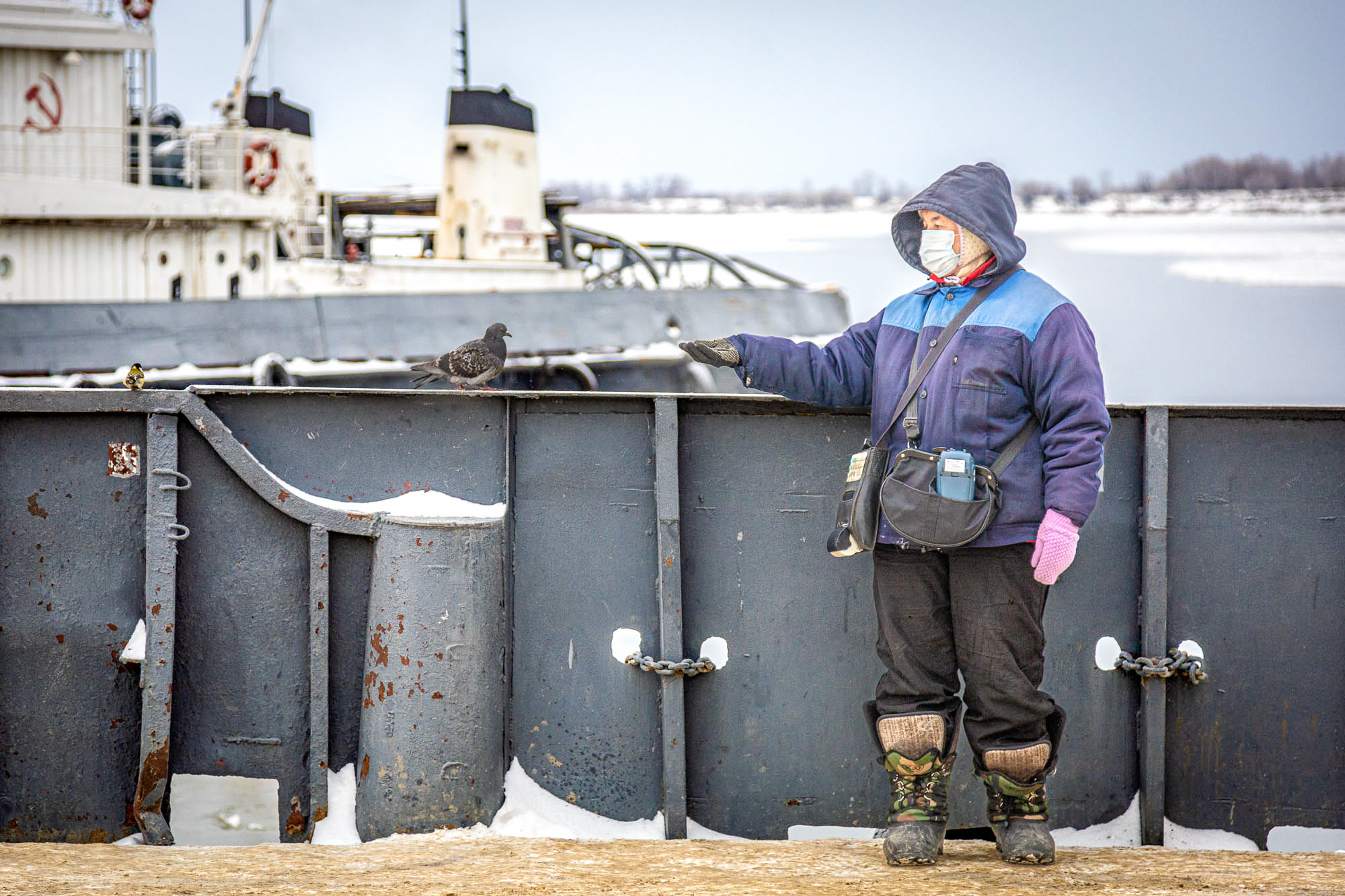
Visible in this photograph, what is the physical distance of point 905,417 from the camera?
2.66 m

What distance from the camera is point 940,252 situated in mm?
2709

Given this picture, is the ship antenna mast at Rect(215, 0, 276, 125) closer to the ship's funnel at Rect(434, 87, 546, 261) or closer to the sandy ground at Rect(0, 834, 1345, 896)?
the ship's funnel at Rect(434, 87, 546, 261)

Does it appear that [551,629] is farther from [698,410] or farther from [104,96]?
[104,96]

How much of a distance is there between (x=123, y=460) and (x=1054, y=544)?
2.27m

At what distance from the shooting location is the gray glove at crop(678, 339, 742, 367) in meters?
2.81

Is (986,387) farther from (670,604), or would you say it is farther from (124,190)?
(124,190)

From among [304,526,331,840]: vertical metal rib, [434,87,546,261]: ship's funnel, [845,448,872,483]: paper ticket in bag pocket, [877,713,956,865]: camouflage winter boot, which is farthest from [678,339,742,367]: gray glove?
[434,87,546,261]: ship's funnel

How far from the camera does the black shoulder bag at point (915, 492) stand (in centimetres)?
250

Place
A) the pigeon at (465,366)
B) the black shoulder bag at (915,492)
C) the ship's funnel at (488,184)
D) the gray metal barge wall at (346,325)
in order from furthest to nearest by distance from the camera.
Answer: the ship's funnel at (488,184) < the gray metal barge wall at (346,325) < the pigeon at (465,366) < the black shoulder bag at (915,492)

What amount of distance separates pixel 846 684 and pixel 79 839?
2.01 m

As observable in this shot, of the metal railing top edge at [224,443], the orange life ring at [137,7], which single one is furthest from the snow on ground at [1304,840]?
the orange life ring at [137,7]

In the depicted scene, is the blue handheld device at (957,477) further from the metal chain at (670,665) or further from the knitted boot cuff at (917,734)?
the metal chain at (670,665)

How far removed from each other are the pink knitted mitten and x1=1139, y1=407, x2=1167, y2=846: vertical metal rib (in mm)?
602

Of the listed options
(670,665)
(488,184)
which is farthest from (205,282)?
(670,665)
